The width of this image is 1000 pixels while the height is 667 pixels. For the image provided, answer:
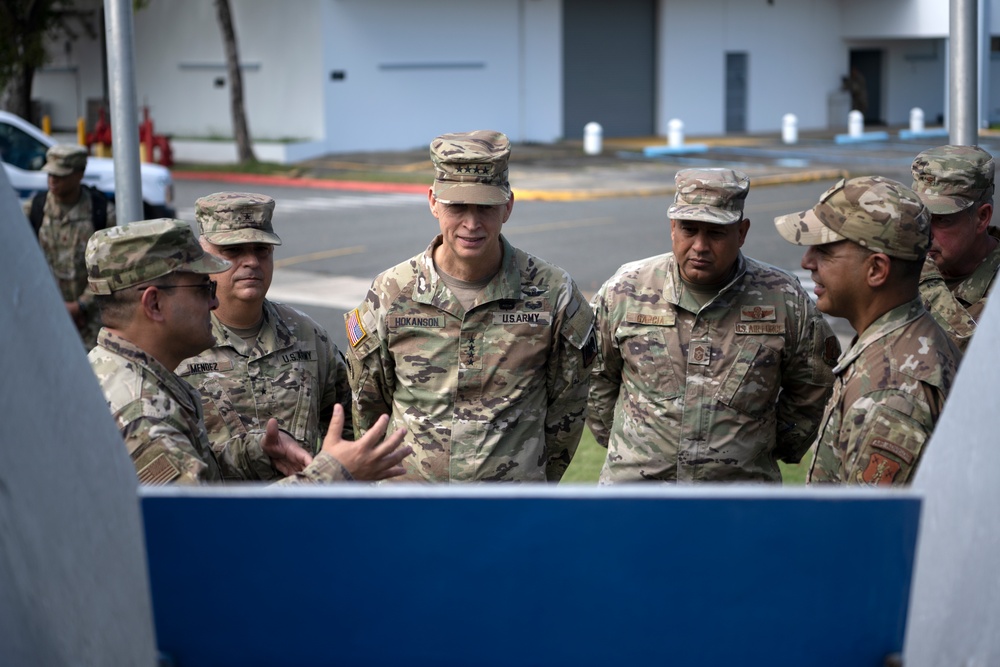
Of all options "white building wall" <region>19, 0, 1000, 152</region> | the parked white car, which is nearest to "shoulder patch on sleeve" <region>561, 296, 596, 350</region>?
the parked white car

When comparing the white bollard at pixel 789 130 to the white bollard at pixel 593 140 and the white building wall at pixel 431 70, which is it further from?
the white building wall at pixel 431 70

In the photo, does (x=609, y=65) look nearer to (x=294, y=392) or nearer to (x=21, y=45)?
(x=21, y=45)

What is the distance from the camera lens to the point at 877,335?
3.37m

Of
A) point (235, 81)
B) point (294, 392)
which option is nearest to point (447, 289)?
point (294, 392)

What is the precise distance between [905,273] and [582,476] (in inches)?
147

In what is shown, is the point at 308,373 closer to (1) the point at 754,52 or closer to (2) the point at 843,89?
(1) the point at 754,52

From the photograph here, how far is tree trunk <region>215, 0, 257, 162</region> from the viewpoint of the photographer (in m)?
24.2

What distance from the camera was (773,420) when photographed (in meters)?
4.43

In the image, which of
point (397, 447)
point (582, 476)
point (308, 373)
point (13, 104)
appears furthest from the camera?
point (13, 104)

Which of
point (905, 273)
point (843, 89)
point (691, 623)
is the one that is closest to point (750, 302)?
point (905, 273)

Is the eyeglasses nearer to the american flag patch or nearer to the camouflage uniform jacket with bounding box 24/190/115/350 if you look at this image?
the american flag patch

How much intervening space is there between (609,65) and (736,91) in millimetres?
4286

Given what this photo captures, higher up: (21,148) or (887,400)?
(21,148)

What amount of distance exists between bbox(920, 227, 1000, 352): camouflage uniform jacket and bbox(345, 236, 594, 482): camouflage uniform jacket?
1.32m
